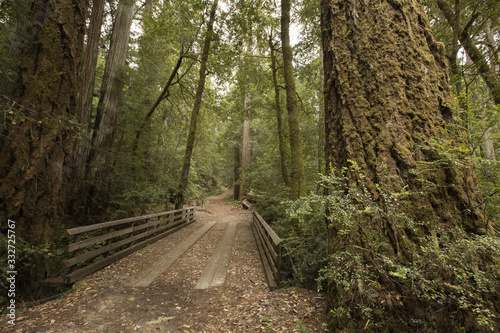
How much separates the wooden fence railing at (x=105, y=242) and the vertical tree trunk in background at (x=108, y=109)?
A: 1535mm

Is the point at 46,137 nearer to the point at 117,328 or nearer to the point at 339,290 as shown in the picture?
the point at 117,328

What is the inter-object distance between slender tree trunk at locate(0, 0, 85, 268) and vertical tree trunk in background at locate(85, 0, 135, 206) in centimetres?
322

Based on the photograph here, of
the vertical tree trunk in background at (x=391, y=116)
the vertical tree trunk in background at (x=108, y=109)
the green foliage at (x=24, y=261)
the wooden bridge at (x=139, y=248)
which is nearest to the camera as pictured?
the vertical tree trunk in background at (x=391, y=116)

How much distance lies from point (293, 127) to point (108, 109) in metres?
6.65

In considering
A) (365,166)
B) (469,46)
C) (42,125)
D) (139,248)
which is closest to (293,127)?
(469,46)

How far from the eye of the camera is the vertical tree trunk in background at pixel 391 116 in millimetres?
1808

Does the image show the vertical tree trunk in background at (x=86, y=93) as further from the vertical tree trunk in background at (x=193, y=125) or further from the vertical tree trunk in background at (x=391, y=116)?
the vertical tree trunk in background at (x=391, y=116)

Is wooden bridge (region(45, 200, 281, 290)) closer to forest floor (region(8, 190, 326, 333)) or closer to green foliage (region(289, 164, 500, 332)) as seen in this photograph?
forest floor (region(8, 190, 326, 333))

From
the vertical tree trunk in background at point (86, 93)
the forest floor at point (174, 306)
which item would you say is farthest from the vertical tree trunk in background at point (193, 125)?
the forest floor at point (174, 306)

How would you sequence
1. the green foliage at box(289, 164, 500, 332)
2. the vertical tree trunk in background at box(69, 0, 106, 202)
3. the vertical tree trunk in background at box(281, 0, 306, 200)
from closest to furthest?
the green foliage at box(289, 164, 500, 332), the vertical tree trunk in background at box(69, 0, 106, 202), the vertical tree trunk in background at box(281, 0, 306, 200)

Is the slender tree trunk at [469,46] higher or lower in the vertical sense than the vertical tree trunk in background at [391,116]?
higher

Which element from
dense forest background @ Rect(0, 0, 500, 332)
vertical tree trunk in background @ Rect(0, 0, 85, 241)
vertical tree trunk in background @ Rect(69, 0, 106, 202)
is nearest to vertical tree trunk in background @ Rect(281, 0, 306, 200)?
dense forest background @ Rect(0, 0, 500, 332)

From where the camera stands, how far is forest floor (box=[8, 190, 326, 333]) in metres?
2.56

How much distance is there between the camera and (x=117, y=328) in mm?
2582
